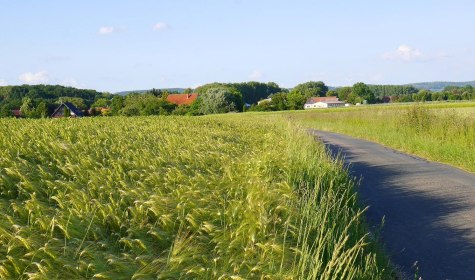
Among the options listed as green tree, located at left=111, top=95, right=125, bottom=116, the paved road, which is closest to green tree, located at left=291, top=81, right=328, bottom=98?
green tree, located at left=111, top=95, right=125, bottom=116

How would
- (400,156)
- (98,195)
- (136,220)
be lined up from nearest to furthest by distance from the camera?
(136,220)
(98,195)
(400,156)

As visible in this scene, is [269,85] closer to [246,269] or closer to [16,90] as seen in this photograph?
[16,90]

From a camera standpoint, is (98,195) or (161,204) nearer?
(161,204)

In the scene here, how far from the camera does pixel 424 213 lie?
921 cm

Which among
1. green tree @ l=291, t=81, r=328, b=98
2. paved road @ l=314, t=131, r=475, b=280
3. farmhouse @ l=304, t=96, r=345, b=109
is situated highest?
green tree @ l=291, t=81, r=328, b=98

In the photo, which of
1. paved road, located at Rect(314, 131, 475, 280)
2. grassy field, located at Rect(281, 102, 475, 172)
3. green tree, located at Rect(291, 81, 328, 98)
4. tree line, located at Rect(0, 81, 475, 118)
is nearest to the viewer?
paved road, located at Rect(314, 131, 475, 280)

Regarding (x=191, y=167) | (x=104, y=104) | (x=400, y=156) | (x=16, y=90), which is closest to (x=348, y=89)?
(x=104, y=104)

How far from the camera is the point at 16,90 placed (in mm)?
70875

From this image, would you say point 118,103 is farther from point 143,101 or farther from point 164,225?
point 164,225

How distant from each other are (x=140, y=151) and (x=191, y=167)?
1794 millimetres

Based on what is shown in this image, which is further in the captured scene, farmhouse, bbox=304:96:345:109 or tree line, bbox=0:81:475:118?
farmhouse, bbox=304:96:345:109

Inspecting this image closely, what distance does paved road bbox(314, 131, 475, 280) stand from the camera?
6.68 metres

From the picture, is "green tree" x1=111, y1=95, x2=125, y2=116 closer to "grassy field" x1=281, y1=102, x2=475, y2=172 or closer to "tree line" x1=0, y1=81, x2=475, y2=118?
"tree line" x1=0, y1=81, x2=475, y2=118

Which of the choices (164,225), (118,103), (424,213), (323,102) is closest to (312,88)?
(323,102)
